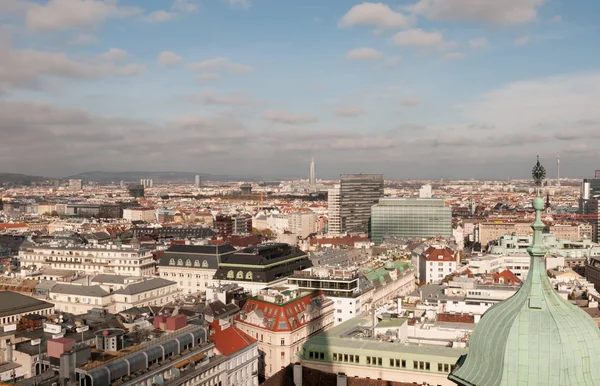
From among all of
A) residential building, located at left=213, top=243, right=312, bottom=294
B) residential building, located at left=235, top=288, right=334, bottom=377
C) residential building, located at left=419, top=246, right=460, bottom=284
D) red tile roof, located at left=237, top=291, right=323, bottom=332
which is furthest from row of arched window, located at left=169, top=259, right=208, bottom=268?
residential building, located at left=419, top=246, right=460, bottom=284

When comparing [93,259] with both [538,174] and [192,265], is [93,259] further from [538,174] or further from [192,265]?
[538,174]

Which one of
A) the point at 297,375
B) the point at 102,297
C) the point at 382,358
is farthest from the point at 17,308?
the point at 382,358

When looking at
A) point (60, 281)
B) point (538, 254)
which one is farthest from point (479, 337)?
point (60, 281)

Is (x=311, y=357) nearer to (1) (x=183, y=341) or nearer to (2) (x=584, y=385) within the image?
(1) (x=183, y=341)

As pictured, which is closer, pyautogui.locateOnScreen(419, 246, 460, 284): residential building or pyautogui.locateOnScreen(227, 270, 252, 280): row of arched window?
pyautogui.locateOnScreen(227, 270, 252, 280): row of arched window

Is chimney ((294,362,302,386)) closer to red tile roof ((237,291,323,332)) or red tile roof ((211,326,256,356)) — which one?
red tile roof ((211,326,256,356))
